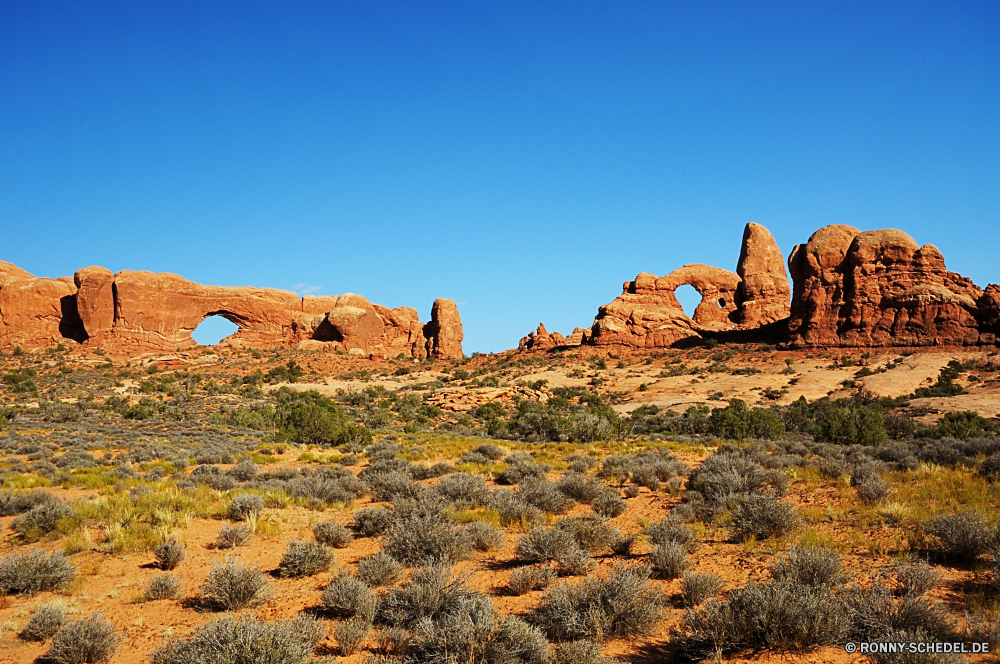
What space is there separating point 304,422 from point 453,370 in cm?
3132

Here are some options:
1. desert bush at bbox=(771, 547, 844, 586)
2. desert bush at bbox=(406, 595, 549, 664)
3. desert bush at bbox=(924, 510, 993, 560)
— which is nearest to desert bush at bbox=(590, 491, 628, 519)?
desert bush at bbox=(771, 547, 844, 586)

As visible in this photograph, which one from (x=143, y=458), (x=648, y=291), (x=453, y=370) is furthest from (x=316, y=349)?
(x=143, y=458)

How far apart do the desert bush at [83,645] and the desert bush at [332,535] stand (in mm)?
3214

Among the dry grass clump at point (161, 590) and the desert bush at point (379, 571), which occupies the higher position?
the desert bush at point (379, 571)

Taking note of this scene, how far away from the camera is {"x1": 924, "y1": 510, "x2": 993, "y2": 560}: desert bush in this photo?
240 inches

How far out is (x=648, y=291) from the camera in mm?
58812

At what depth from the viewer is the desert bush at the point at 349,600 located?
5.62 m

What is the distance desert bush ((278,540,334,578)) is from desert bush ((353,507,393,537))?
139cm

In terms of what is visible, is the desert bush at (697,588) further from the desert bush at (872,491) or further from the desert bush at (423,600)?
the desert bush at (872,491)

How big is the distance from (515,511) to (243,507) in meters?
4.77

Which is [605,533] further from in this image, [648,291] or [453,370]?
[648,291]

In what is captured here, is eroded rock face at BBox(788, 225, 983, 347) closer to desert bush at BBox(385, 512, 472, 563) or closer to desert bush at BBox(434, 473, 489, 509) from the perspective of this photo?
desert bush at BBox(434, 473, 489, 509)

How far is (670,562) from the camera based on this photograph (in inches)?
252

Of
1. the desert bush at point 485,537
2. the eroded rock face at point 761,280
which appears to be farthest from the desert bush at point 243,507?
the eroded rock face at point 761,280
